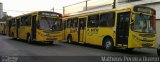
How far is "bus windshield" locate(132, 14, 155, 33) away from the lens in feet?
58.8

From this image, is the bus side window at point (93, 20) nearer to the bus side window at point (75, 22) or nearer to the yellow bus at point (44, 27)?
the bus side window at point (75, 22)

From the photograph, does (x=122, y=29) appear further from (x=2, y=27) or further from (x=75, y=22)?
(x=2, y=27)

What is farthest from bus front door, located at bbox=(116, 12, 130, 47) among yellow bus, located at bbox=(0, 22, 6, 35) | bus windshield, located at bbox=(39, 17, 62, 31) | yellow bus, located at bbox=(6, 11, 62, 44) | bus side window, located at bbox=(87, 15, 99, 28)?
yellow bus, located at bbox=(0, 22, 6, 35)

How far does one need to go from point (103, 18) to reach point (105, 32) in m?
0.99

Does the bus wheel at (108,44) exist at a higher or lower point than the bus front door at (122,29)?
lower

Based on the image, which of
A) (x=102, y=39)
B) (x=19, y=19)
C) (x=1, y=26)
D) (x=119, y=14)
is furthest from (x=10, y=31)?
(x=1, y=26)

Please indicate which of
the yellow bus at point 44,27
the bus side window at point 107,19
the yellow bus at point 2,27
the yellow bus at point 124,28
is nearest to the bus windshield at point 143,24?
the yellow bus at point 124,28

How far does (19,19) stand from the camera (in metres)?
30.9

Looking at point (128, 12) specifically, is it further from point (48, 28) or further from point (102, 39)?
point (48, 28)

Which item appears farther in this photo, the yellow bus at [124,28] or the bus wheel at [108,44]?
the bus wheel at [108,44]

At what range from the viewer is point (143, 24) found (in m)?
18.2

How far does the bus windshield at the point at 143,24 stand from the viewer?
17.9m

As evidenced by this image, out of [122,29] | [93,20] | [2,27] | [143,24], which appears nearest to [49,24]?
[93,20]

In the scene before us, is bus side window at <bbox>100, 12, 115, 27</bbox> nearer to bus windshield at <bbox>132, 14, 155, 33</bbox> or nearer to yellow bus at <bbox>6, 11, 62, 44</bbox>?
bus windshield at <bbox>132, 14, 155, 33</bbox>
